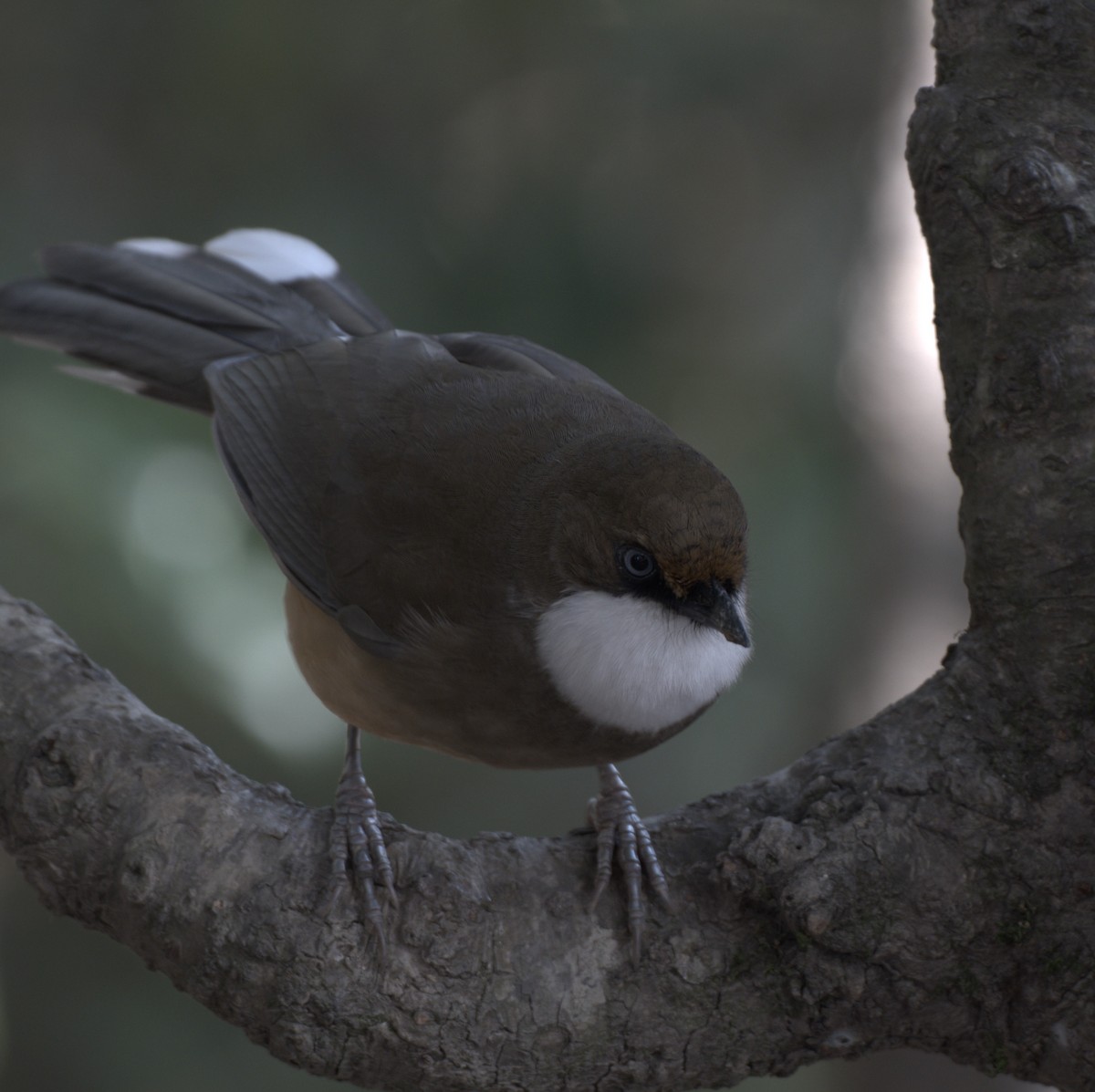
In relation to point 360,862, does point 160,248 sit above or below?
above

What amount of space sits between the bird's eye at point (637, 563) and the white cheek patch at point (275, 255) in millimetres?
1709

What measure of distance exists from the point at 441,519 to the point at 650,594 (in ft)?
1.82

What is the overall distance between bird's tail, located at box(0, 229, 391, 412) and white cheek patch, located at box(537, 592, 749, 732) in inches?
56.3

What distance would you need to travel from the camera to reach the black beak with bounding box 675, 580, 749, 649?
2.54 metres

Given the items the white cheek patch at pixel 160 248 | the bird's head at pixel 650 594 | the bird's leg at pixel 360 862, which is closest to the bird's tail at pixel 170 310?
the white cheek patch at pixel 160 248

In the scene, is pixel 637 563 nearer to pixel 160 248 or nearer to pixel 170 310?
pixel 170 310

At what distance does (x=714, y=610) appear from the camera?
256 centimetres

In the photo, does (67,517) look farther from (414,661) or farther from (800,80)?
(800,80)

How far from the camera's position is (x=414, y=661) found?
2.76 meters

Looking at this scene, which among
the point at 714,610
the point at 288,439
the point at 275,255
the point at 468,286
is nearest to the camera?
the point at 714,610

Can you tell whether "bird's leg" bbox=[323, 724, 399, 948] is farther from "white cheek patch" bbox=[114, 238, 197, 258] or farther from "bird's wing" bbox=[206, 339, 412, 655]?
"white cheek patch" bbox=[114, 238, 197, 258]

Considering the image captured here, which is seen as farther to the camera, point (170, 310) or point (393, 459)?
point (170, 310)

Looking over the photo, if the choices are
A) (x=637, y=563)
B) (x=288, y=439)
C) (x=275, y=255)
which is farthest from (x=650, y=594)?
(x=275, y=255)

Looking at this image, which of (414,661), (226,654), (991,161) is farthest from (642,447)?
(226,654)
